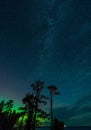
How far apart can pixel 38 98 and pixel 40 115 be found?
3118mm

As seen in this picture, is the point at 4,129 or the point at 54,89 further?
the point at 54,89

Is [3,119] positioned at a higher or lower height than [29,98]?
lower

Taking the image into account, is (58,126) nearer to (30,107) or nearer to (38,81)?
(30,107)

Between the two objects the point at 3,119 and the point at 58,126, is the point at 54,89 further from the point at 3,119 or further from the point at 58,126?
the point at 3,119

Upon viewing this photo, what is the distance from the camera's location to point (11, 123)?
190 inches

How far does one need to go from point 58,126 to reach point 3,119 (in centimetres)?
2577

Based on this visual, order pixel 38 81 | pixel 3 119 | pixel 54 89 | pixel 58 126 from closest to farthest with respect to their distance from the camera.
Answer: pixel 3 119
pixel 58 126
pixel 38 81
pixel 54 89

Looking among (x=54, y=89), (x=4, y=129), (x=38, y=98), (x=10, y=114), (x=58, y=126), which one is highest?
(x=54, y=89)

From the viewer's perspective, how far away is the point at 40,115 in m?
36.8

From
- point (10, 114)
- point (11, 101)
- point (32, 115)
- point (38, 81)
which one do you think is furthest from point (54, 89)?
point (10, 114)

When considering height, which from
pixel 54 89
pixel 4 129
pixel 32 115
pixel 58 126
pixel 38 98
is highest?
pixel 54 89

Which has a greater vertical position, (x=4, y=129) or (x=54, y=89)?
(x=54, y=89)

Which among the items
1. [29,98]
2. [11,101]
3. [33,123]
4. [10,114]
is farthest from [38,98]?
[10,114]

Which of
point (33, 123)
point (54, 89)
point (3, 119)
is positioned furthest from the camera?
point (54, 89)
